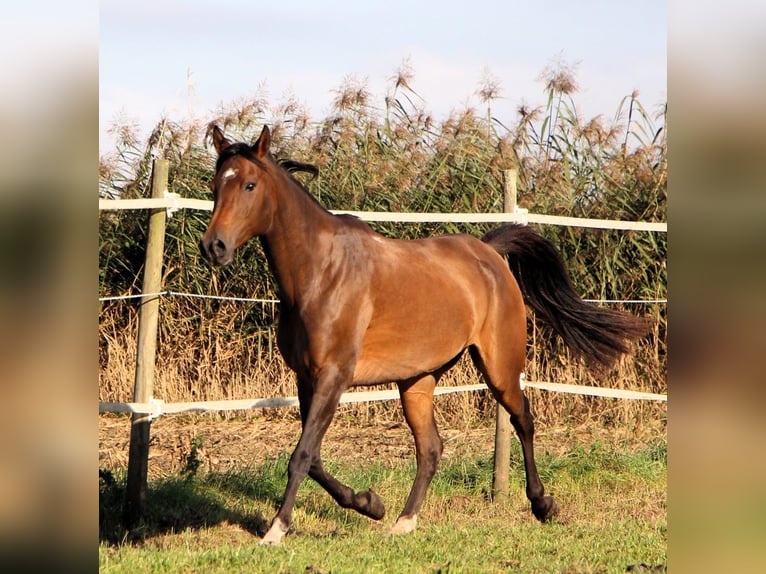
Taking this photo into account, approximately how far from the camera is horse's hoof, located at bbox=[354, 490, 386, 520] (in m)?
5.33

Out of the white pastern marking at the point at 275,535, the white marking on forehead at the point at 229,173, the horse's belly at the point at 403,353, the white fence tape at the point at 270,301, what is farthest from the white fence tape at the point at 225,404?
the white marking on forehead at the point at 229,173

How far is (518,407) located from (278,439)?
2799 mm

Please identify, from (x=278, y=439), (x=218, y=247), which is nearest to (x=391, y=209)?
(x=278, y=439)

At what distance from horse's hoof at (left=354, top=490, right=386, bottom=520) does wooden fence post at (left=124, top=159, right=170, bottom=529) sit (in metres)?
1.25

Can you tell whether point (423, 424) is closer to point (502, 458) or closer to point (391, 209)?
point (502, 458)

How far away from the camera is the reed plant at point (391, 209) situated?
841 centimetres

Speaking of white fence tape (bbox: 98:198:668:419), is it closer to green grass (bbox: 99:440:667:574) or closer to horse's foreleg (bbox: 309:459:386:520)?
green grass (bbox: 99:440:667:574)

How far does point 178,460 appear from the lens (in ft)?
24.3

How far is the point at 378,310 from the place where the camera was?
5.29m
